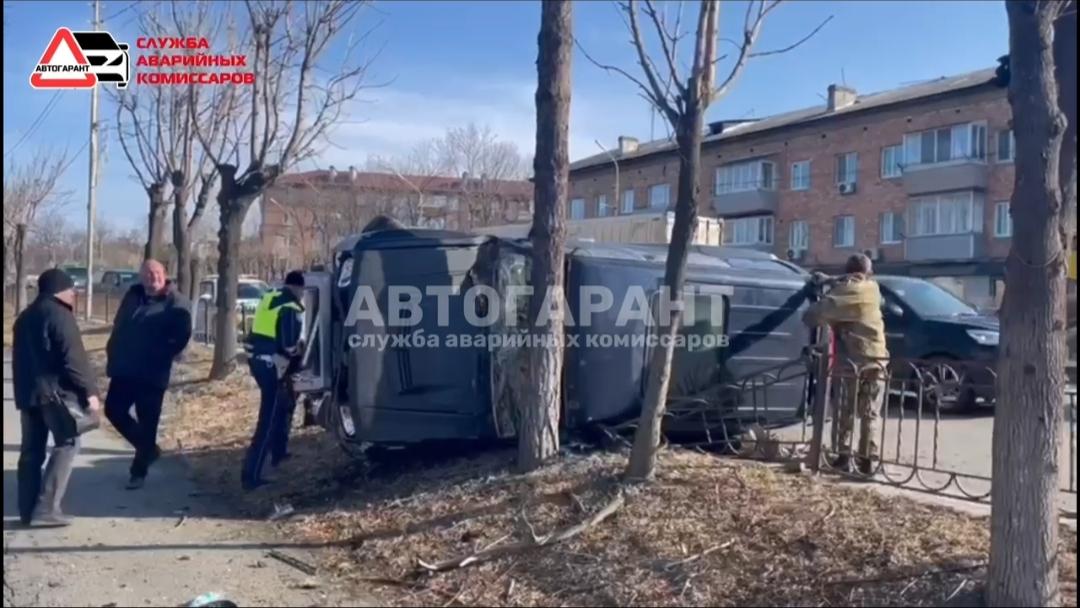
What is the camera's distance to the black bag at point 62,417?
7.25 m

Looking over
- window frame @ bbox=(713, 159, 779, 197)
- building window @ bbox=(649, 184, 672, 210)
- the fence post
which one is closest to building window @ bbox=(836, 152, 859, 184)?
window frame @ bbox=(713, 159, 779, 197)

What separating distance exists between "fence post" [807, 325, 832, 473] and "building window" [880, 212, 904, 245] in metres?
35.3

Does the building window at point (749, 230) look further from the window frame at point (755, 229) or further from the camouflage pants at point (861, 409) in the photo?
the camouflage pants at point (861, 409)

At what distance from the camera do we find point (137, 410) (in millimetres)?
8523

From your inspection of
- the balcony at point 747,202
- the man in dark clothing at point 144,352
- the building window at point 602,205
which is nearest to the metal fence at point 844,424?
the man in dark clothing at point 144,352

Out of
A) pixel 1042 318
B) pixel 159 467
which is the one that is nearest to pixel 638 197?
pixel 159 467

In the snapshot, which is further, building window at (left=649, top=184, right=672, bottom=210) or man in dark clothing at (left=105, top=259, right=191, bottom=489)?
building window at (left=649, top=184, right=672, bottom=210)

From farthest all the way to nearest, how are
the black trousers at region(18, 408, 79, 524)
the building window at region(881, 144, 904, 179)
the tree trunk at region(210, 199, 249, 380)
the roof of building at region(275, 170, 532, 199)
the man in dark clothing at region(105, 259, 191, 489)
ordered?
the building window at region(881, 144, 904, 179)
the roof of building at region(275, 170, 532, 199)
the tree trunk at region(210, 199, 249, 380)
the man in dark clothing at region(105, 259, 191, 489)
the black trousers at region(18, 408, 79, 524)

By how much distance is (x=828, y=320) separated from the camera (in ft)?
26.5

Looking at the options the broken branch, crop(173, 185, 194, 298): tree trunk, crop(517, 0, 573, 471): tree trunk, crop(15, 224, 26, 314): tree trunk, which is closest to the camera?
the broken branch

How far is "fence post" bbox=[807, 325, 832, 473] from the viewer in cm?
762

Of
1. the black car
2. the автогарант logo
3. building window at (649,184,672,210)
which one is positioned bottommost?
the black car

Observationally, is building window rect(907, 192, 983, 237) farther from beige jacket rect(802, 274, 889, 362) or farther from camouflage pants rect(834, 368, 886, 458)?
camouflage pants rect(834, 368, 886, 458)

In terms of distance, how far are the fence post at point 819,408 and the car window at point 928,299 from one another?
18.9 ft
